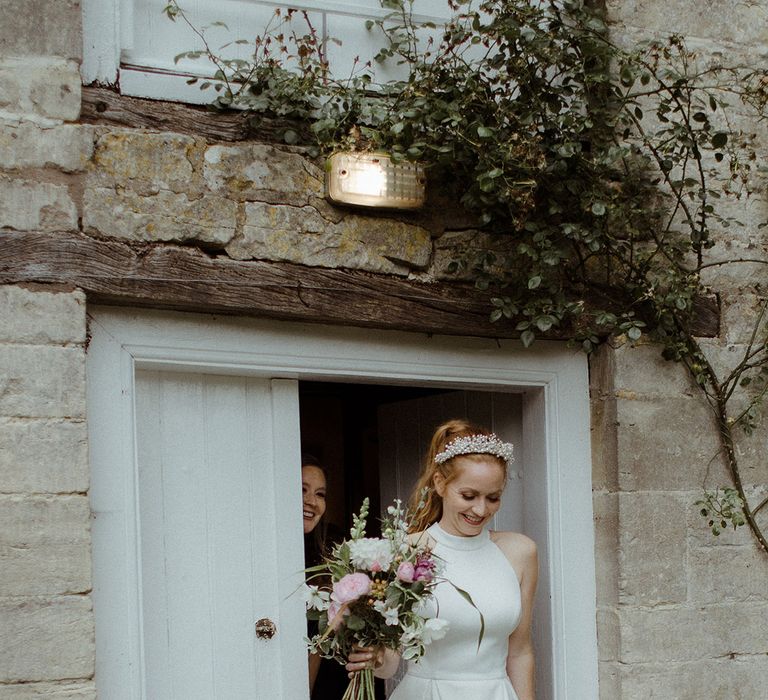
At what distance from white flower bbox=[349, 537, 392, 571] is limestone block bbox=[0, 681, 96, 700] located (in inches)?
36.4

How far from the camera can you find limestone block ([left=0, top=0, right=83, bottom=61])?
379 cm


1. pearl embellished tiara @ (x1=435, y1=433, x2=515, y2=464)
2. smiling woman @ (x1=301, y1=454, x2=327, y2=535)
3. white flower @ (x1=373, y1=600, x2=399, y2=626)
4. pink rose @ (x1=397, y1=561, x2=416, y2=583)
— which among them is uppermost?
pearl embellished tiara @ (x1=435, y1=433, x2=515, y2=464)

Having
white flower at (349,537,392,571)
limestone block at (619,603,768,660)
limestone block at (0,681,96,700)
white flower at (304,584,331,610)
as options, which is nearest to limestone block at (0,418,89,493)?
limestone block at (0,681,96,700)

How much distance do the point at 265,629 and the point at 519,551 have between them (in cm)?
99

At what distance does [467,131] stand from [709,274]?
1.30 m

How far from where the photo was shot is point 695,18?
4.87 meters

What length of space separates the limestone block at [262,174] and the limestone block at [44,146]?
17.1 inches

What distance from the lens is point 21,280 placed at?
3.66 metres

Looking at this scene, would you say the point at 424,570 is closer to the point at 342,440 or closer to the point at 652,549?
the point at 652,549

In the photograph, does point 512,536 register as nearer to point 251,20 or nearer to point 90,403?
point 90,403

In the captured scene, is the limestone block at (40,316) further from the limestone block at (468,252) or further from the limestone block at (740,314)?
the limestone block at (740,314)

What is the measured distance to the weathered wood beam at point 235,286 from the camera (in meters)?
3.72

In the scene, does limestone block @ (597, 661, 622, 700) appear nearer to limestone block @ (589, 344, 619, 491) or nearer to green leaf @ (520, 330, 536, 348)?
limestone block @ (589, 344, 619, 491)

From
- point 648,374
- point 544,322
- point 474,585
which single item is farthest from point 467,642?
point 648,374
